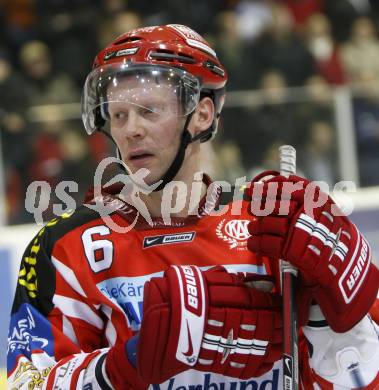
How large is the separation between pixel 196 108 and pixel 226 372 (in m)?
0.66

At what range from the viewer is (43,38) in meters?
6.30

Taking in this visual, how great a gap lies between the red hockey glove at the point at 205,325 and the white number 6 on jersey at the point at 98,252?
287 mm

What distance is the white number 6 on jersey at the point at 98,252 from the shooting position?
209 cm

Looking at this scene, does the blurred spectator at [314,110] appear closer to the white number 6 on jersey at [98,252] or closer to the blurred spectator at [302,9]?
the blurred spectator at [302,9]

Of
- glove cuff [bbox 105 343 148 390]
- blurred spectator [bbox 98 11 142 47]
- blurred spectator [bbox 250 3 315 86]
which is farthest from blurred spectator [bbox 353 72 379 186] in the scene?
glove cuff [bbox 105 343 148 390]

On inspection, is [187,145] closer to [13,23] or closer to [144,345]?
[144,345]

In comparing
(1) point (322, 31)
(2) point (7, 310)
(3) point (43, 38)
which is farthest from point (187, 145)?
(1) point (322, 31)

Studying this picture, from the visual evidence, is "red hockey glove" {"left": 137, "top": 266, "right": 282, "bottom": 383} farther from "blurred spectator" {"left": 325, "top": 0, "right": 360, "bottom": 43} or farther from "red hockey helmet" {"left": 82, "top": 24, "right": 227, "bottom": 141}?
"blurred spectator" {"left": 325, "top": 0, "right": 360, "bottom": 43}

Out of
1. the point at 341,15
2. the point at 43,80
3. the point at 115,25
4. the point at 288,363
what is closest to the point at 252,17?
the point at 341,15

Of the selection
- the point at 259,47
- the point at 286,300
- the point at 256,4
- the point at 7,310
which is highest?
the point at 256,4

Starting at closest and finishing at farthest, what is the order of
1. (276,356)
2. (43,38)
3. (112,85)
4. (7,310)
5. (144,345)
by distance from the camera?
(144,345), (276,356), (112,85), (7,310), (43,38)

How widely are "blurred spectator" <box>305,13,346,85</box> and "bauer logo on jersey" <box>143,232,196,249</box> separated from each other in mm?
4356

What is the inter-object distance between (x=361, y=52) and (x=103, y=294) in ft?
16.2

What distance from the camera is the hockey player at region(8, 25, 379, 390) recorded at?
5.95ft
